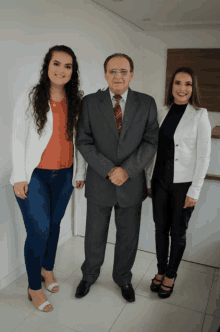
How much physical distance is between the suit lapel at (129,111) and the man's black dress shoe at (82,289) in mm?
1147

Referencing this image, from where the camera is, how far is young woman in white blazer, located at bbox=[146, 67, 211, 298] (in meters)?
1.77

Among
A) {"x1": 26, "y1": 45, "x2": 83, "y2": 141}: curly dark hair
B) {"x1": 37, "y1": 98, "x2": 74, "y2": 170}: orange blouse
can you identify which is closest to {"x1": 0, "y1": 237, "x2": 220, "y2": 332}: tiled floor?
{"x1": 37, "y1": 98, "x2": 74, "y2": 170}: orange blouse

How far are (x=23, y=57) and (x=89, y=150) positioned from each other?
0.89 meters

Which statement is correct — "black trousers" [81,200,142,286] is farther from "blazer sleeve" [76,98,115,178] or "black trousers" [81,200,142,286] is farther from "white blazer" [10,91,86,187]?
"white blazer" [10,91,86,187]

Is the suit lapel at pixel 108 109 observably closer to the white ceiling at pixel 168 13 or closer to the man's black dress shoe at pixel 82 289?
the man's black dress shoe at pixel 82 289

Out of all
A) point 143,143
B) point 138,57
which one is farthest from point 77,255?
point 138,57

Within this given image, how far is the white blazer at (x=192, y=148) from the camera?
176 centimetres

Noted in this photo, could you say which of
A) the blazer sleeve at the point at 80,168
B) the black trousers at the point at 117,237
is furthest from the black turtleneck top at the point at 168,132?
the blazer sleeve at the point at 80,168

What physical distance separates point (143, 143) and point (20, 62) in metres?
1.07

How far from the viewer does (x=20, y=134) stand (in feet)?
5.62

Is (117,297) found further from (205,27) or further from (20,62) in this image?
(205,27)

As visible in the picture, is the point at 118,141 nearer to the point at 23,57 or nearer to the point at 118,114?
the point at 118,114

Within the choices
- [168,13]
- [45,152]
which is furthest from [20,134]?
[168,13]

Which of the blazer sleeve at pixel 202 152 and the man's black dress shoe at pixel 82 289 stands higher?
the blazer sleeve at pixel 202 152
